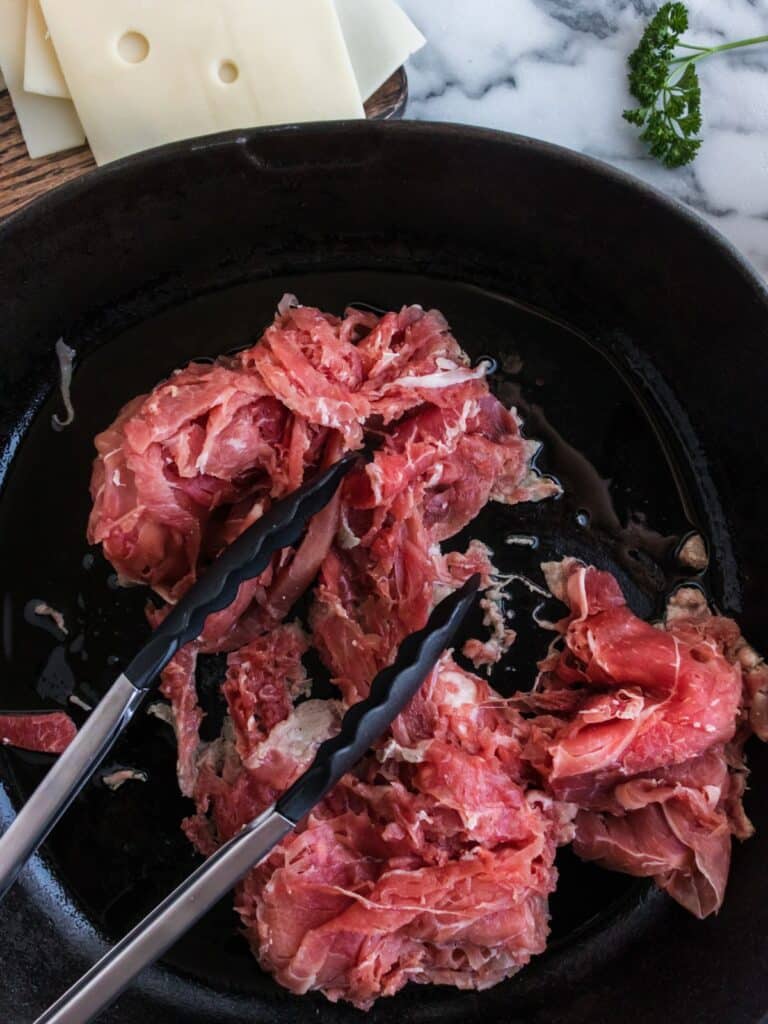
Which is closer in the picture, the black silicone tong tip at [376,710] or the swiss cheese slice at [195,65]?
the black silicone tong tip at [376,710]

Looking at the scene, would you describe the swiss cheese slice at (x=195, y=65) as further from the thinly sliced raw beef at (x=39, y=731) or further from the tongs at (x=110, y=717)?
the thinly sliced raw beef at (x=39, y=731)

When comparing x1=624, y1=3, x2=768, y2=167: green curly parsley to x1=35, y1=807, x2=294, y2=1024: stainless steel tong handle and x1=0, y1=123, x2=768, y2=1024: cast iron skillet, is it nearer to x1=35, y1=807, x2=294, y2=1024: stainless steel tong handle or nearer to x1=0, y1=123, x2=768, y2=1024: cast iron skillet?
x1=0, y1=123, x2=768, y2=1024: cast iron skillet

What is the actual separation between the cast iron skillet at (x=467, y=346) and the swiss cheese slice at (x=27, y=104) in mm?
258

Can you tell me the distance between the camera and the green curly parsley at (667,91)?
85.5 inches

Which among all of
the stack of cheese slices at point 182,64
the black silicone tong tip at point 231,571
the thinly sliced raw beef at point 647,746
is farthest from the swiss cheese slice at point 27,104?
the thinly sliced raw beef at point 647,746

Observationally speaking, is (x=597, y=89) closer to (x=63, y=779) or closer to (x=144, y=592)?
(x=144, y=592)

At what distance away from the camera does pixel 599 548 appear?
2051mm

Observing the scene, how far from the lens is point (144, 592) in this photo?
2020 mm

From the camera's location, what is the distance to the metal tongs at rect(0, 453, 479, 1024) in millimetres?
1551

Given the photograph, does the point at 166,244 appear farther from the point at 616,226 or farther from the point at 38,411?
the point at 616,226

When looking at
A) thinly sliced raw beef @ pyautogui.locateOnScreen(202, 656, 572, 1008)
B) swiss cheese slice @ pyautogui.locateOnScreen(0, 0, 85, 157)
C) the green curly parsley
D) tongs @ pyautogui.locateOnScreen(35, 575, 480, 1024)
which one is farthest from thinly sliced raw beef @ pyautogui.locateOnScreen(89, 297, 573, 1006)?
the green curly parsley

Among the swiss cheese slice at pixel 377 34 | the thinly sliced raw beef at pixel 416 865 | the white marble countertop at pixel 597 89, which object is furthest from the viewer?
the white marble countertop at pixel 597 89

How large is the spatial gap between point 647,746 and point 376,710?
1.87 feet

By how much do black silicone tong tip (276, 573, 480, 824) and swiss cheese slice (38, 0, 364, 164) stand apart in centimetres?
113
